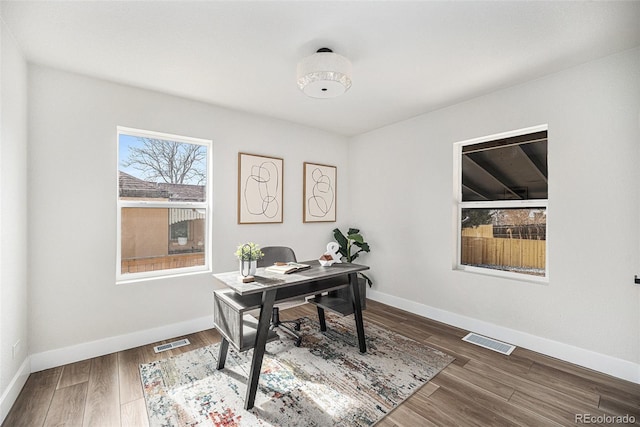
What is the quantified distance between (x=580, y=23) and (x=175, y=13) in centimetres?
264

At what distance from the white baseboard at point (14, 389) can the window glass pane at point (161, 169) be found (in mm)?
1519

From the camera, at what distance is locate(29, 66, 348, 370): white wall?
2.38m

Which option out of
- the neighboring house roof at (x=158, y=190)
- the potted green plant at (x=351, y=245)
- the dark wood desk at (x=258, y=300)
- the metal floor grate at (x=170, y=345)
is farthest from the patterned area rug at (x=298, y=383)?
the neighboring house roof at (x=158, y=190)

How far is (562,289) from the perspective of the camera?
2533mm

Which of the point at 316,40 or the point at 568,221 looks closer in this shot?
the point at 316,40

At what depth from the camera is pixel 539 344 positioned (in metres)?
2.66

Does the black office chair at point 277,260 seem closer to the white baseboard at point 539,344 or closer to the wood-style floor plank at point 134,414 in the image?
the wood-style floor plank at point 134,414

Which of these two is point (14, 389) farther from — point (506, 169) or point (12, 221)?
point (506, 169)

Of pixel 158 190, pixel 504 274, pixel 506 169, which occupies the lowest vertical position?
pixel 504 274

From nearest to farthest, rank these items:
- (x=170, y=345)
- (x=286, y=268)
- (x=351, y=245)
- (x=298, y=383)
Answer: (x=298, y=383) < (x=286, y=268) < (x=170, y=345) < (x=351, y=245)

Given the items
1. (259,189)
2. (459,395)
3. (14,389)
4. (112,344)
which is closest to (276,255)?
(259,189)

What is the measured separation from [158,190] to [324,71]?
7.05 feet

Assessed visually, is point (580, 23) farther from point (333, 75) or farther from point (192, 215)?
point (192, 215)

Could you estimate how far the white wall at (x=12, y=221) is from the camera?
1852mm
